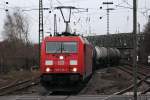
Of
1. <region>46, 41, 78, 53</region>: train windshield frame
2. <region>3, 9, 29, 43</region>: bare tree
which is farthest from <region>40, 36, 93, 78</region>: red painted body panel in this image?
<region>3, 9, 29, 43</region>: bare tree

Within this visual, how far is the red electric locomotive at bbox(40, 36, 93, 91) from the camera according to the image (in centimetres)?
2467

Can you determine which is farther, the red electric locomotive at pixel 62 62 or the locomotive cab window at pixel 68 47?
the locomotive cab window at pixel 68 47

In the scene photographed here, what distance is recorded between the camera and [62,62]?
982 inches

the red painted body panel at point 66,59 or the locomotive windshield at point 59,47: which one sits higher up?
the locomotive windshield at point 59,47

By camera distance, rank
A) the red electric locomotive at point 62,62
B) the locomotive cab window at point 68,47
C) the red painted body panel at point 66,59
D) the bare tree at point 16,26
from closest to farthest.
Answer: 1. the red electric locomotive at point 62,62
2. the red painted body panel at point 66,59
3. the locomotive cab window at point 68,47
4. the bare tree at point 16,26

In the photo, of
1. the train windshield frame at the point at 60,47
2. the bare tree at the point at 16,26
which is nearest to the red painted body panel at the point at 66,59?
the train windshield frame at the point at 60,47

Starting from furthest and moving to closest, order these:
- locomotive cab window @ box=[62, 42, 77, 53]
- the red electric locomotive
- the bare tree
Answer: the bare tree < locomotive cab window @ box=[62, 42, 77, 53] < the red electric locomotive

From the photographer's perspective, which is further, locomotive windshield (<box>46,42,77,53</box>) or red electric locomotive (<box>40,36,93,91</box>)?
locomotive windshield (<box>46,42,77,53</box>)

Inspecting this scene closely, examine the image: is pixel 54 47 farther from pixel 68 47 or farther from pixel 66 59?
pixel 66 59

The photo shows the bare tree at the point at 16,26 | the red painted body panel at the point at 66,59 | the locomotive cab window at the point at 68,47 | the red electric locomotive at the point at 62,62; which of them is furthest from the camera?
the bare tree at the point at 16,26

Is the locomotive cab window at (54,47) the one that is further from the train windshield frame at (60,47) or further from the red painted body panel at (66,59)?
the red painted body panel at (66,59)

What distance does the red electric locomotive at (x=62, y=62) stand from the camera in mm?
24672

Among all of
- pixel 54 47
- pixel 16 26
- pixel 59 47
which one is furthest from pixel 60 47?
pixel 16 26

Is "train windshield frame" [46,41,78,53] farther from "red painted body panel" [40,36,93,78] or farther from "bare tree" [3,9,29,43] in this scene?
"bare tree" [3,9,29,43]
